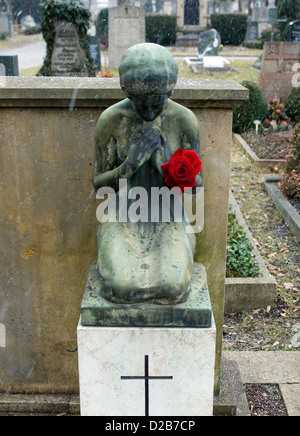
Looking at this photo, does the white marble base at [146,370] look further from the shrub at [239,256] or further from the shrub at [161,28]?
the shrub at [161,28]

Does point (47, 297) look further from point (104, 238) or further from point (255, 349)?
point (255, 349)

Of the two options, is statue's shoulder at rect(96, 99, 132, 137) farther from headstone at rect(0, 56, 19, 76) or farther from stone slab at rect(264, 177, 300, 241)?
stone slab at rect(264, 177, 300, 241)

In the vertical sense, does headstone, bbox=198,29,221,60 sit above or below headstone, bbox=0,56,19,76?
below

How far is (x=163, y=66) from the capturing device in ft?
8.29

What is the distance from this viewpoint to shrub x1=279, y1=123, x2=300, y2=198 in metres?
8.28

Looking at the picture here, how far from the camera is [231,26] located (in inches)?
1299

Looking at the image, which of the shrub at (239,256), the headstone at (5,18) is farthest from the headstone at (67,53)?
the headstone at (5,18)

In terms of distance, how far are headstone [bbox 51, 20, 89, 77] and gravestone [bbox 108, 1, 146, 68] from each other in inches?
316

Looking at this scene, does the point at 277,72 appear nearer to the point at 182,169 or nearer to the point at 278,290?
the point at 278,290

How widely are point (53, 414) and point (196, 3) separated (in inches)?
1356

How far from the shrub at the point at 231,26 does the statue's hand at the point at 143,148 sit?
32318mm

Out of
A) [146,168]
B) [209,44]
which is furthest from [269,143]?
[209,44]

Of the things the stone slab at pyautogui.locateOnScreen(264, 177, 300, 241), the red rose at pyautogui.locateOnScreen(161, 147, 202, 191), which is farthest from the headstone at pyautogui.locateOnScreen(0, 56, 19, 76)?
the red rose at pyautogui.locateOnScreen(161, 147, 202, 191)

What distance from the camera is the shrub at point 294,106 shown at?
489 inches
